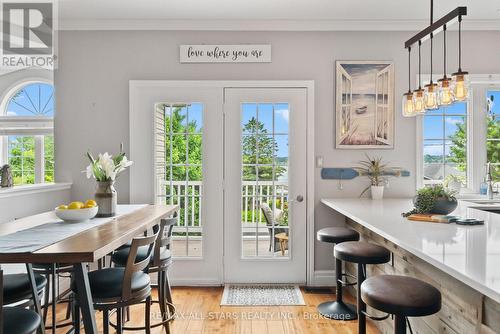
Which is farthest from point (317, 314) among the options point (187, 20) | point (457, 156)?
point (187, 20)

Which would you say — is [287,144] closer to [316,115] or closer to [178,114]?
[316,115]

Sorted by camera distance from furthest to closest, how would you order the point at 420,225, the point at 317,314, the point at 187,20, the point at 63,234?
the point at 187,20, the point at 317,314, the point at 420,225, the point at 63,234

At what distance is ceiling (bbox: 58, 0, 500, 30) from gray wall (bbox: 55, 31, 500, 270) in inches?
3.9

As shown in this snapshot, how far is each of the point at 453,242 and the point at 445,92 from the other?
1006mm

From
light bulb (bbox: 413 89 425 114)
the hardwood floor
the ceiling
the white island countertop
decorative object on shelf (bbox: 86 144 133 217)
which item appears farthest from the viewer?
the ceiling

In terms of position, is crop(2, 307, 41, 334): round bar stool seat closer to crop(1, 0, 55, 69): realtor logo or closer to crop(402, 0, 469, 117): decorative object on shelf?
crop(402, 0, 469, 117): decorative object on shelf

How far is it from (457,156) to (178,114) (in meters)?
3.02

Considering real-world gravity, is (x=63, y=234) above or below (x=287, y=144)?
below

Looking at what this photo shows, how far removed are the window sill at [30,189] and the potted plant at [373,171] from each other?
121 inches

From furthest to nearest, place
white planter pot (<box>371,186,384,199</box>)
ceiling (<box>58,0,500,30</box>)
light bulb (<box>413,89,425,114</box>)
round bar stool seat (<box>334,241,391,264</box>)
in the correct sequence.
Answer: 1. white planter pot (<box>371,186,384,199</box>)
2. ceiling (<box>58,0,500,30</box>)
3. light bulb (<box>413,89,425,114</box>)
4. round bar stool seat (<box>334,241,391,264</box>)

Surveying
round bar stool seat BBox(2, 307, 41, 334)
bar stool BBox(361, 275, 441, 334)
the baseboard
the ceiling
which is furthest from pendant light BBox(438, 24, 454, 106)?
round bar stool seat BBox(2, 307, 41, 334)

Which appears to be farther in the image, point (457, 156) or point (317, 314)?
point (457, 156)

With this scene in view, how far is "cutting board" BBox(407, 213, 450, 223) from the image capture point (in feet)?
7.34

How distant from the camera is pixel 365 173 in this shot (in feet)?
12.4
